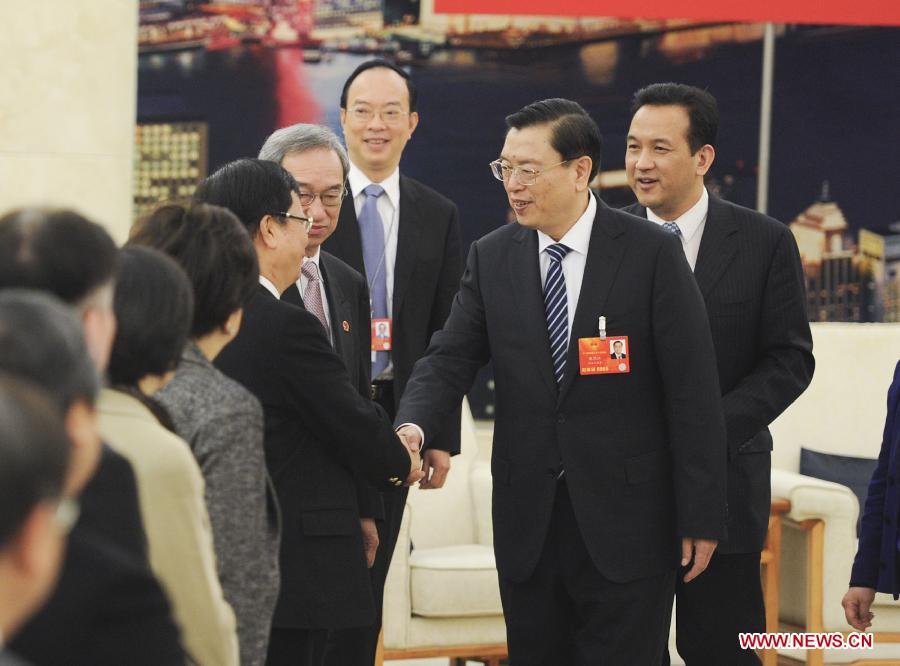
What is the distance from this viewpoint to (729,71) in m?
5.95

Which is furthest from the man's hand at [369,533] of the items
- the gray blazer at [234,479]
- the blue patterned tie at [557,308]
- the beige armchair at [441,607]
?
the beige armchair at [441,607]

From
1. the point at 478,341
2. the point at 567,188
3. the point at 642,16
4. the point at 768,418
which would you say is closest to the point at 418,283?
the point at 478,341

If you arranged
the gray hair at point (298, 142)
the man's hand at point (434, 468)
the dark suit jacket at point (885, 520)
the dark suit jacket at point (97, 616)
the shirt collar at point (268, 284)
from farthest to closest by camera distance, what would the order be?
1. the man's hand at point (434, 468)
2. the gray hair at point (298, 142)
3. the dark suit jacket at point (885, 520)
4. the shirt collar at point (268, 284)
5. the dark suit jacket at point (97, 616)

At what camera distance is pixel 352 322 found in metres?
3.19

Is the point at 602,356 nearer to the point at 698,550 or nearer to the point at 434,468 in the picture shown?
the point at 698,550

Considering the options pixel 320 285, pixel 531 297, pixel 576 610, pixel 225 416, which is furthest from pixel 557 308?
pixel 225 416

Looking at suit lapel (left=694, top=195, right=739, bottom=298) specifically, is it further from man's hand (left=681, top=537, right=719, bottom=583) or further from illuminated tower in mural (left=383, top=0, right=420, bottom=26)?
illuminated tower in mural (left=383, top=0, right=420, bottom=26)

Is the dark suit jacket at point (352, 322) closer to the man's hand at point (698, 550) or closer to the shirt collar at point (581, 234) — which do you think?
the shirt collar at point (581, 234)

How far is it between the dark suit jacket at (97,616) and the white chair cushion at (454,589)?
10.8 ft

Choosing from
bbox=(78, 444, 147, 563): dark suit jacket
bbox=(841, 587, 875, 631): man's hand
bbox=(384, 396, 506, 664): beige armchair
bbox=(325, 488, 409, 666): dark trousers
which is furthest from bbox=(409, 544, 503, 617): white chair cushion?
bbox=(78, 444, 147, 563): dark suit jacket

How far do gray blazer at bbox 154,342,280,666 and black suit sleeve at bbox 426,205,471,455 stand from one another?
158 centimetres

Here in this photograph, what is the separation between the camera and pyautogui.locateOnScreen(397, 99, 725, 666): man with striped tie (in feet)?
9.59

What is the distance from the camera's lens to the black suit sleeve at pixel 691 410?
2904 mm

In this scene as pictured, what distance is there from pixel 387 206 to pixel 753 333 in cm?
105
